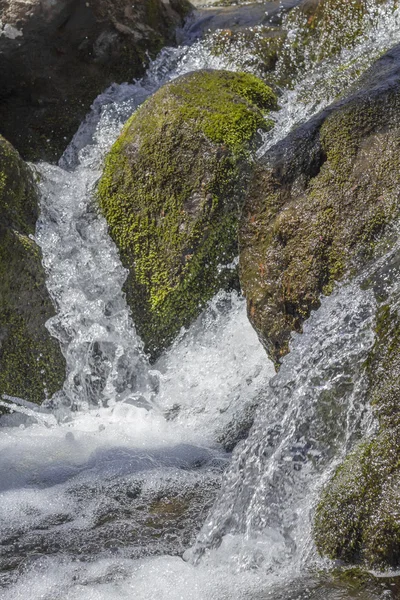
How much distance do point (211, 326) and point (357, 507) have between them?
2595mm

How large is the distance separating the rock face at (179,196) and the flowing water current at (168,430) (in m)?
0.12

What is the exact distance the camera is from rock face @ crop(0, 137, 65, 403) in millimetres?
4938

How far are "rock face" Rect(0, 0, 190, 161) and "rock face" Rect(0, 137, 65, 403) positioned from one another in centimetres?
160

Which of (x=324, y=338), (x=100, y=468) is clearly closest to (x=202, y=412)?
(x=100, y=468)

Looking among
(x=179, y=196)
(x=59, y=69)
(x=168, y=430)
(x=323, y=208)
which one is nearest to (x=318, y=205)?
(x=323, y=208)

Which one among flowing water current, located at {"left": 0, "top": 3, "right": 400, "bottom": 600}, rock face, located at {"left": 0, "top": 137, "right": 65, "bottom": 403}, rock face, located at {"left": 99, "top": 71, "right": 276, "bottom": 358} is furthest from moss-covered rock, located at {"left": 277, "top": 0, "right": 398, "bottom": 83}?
rock face, located at {"left": 0, "top": 137, "right": 65, "bottom": 403}

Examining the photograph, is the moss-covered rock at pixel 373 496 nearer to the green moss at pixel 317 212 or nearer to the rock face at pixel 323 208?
the rock face at pixel 323 208

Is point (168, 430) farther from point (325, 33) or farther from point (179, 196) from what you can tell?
point (325, 33)

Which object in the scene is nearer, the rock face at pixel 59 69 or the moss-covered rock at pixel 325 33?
the moss-covered rock at pixel 325 33

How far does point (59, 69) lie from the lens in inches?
264

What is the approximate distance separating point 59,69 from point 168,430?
11.7ft

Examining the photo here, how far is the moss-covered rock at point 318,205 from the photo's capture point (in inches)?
155

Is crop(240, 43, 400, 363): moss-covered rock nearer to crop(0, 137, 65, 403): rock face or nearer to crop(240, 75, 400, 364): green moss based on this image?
crop(240, 75, 400, 364): green moss

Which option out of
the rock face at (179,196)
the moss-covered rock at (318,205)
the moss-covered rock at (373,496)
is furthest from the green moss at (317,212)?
the moss-covered rock at (373,496)
